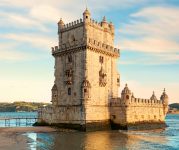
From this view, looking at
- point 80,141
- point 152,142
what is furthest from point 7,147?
point 152,142

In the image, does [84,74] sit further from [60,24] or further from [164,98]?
[164,98]

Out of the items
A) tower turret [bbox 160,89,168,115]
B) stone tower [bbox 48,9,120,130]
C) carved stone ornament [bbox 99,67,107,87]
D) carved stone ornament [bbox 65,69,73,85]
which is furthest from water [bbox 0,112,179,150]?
tower turret [bbox 160,89,168,115]

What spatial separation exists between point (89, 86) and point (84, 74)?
88.1 inches

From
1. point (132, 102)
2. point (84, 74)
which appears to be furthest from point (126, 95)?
point (84, 74)

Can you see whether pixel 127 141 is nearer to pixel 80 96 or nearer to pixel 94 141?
pixel 94 141

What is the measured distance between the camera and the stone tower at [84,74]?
188ft

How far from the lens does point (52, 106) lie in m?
62.9

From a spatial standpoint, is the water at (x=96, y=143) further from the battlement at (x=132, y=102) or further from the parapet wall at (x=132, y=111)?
the battlement at (x=132, y=102)

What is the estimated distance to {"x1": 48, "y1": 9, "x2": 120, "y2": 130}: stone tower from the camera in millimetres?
57281

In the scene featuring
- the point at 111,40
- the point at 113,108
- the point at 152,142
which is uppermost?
the point at 111,40

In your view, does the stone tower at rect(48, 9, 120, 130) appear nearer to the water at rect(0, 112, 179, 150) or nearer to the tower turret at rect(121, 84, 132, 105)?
the tower turret at rect(121, 84, 132, 105)

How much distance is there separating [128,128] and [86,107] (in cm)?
876

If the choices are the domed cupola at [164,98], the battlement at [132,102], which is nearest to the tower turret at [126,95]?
the battlement at [132,102]

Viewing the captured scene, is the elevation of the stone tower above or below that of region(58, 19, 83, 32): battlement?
below
